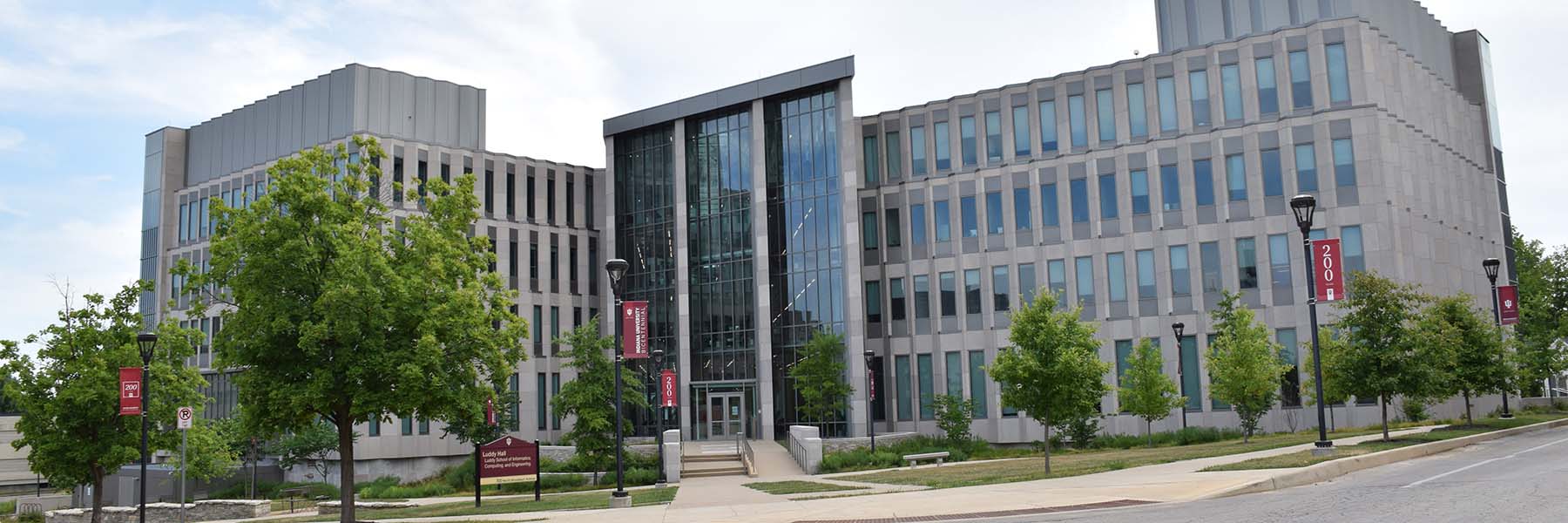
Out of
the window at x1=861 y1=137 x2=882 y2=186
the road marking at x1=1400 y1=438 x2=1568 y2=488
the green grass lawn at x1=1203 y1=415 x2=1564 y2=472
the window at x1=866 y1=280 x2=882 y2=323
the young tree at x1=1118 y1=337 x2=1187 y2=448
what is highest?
the window at x1=861 y1=137 x2=882 y2=186

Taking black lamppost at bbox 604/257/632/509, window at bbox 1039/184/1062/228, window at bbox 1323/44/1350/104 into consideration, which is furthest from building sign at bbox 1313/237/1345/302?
window at bbox 1039/184/1062/228

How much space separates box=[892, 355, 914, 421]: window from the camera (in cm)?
5278

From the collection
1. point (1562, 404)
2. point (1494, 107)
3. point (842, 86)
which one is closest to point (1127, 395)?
point (842, 86)

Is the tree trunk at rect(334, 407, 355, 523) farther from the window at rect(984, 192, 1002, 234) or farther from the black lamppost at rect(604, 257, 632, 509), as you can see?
the window at rect(984, 192, 1002, 234)

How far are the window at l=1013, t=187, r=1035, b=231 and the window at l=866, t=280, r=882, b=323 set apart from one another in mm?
7626

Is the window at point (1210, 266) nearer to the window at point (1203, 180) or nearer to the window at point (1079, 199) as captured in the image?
the window at point (1203, 180)

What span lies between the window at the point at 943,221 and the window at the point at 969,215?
0.62 metres

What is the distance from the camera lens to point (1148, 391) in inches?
1581

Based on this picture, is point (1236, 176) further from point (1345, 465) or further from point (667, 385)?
point (1345, 465)

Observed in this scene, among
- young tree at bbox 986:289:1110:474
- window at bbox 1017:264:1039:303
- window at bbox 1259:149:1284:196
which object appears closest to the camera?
young tree at bbox 986:289:1110:474

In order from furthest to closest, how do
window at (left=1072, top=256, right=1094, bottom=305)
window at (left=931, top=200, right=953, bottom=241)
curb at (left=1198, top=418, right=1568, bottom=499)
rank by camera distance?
window at (left=931, top=200, right=953, bottom=241) < window at (left=1072, top=256, right=1094, bottom=305) < curb at (left=1198, top=418, right=1568, bottom=499)

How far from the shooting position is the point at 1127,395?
133ft

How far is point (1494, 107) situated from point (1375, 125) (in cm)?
1906

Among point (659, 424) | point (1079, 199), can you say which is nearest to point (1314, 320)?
point (659, 424)
